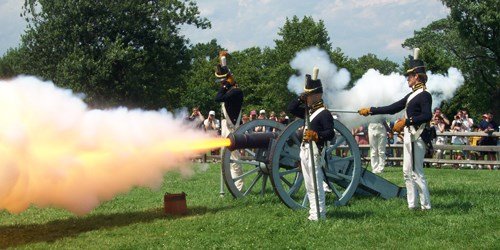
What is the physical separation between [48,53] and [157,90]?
670cm

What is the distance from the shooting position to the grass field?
27.0 feet

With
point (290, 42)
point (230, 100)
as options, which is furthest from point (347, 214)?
point (290, 42)

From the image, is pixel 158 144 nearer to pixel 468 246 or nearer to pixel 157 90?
pixel 468 246

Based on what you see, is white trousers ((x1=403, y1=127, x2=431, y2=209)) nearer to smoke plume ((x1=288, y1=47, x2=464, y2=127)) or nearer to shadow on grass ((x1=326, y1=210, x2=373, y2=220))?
shadow on grass ((x1=326, y1=210, x2=373, y2=220))

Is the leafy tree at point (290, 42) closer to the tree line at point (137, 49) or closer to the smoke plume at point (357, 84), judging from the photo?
the tree line at point (137, 49)

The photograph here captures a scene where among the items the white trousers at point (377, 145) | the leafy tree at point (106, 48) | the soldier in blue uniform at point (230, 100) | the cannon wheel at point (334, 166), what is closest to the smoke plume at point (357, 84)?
the white trousers at point (377, 145)

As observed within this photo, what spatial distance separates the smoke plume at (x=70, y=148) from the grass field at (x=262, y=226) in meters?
0.58

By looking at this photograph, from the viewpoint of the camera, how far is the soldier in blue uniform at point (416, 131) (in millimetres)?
10102

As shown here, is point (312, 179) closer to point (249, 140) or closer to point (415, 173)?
point (249, 140)

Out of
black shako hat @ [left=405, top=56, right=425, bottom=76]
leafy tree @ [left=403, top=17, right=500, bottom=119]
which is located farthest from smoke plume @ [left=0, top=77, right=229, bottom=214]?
leafy tree @ [left=403, top=17, right=500, bottom=119]

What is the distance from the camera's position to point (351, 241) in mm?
8203

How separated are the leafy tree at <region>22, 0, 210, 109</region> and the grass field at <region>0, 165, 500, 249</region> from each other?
2583 centimetres

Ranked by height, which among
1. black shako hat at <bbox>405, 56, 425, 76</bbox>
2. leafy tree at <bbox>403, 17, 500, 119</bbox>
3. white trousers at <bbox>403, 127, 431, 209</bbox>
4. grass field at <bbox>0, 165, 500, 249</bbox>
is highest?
leafy tree at <bbox>403, 17, 500, 119</bbox>

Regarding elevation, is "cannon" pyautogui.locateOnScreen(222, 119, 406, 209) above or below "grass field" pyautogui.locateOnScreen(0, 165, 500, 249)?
above
